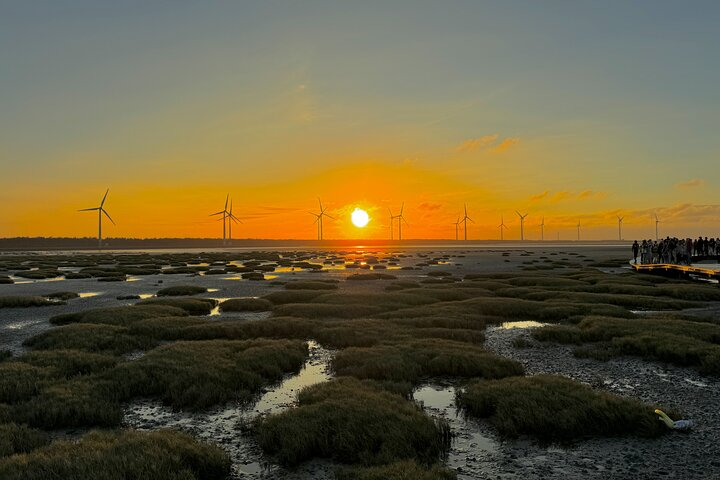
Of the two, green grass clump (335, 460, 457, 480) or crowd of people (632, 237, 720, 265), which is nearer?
green grass clump (335, 460, 457, 480)

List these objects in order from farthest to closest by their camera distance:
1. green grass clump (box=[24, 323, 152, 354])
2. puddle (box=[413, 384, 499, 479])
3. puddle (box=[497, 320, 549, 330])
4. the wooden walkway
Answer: the wooden walkway
puddle (box=[497, 320, 549, 330])
green grass clump (box=[24, 323, 152, 354])
puddle (box=[413, 384, 499, 479])

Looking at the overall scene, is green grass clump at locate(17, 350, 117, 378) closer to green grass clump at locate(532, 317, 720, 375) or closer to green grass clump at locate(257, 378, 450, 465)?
green grass clump at locate(257, 378, 450, 465)

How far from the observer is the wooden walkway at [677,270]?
159 feet

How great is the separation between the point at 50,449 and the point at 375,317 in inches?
844

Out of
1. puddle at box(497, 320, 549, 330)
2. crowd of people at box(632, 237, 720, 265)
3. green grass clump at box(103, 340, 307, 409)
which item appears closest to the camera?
green grass clump at box(103, 340, 307, 409)

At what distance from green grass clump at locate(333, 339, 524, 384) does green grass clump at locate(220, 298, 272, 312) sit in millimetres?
16169

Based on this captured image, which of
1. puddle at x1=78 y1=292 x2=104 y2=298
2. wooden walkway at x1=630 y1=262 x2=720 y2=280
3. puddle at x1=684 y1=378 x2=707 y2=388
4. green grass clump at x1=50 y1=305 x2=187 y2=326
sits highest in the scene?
wooden walkway at x1=630 y1=262 x2=720 y2=280

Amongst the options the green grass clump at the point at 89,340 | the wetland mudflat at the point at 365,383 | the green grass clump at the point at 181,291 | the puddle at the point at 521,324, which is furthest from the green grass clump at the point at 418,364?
the green grass clump at the point at 181,291

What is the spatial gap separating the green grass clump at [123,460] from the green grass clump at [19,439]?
86cm

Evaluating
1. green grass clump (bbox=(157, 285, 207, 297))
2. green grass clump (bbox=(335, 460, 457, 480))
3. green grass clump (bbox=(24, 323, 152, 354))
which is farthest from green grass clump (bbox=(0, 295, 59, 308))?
green grass clump (bbox=(335, 460, 457, 480))

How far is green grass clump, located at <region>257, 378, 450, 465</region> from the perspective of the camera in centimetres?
1088

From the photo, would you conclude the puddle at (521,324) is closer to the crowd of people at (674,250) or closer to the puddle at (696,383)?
the puddle at (696,383)

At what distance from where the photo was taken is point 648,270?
6384 centimetres

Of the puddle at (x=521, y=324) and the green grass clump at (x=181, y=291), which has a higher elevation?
the green grass clump at (x=181, y=291)
